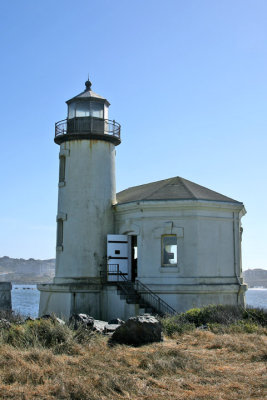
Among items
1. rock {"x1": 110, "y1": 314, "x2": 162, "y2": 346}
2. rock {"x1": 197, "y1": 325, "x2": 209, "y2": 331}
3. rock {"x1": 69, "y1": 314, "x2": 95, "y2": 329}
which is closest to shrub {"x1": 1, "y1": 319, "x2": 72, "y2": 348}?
rock {"x1": 69, "y1": 314, "x2": 95, "y2": 329}

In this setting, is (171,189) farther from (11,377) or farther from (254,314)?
(11,377)

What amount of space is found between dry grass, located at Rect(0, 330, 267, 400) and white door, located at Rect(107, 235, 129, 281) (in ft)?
34.9

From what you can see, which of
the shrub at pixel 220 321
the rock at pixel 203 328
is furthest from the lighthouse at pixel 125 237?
the rock at pixel 203 328

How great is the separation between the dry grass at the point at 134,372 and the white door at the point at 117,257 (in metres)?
10.6

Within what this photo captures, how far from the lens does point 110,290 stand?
22.7 metres

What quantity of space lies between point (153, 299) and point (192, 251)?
2719 mm

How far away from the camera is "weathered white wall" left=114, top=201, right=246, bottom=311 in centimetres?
2186

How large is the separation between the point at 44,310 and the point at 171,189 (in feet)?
27.8

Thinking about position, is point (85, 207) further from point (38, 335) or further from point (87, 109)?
point (38, 335)

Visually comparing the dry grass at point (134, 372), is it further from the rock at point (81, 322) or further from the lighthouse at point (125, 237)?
the lighthouse at point (125, 237)

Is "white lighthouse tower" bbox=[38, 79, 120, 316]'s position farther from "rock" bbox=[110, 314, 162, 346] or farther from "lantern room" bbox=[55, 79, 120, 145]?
"rock" bbox=[110, 314, 162, 346]

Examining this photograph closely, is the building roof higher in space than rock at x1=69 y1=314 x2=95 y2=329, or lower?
higher

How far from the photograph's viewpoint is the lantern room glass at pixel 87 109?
24.8m

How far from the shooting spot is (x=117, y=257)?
2366 cm
